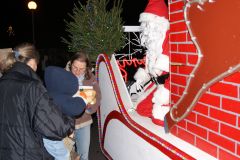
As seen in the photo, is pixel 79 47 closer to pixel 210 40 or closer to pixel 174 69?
pixel 174 69

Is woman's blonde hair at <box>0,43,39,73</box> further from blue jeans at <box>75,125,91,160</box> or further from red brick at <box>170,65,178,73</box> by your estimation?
blue jeans at <box>75,125,91,160</box>

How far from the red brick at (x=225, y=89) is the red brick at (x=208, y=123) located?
193 mm

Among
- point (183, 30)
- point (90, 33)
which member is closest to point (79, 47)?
point (90, 33)

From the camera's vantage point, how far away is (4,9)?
1314 inches

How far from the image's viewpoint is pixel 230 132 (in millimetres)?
1648

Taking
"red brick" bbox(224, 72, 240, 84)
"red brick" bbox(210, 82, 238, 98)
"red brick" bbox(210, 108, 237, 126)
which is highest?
"red brick" bbox(224, 72, 240, 84)

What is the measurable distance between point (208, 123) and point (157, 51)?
3.73 ft

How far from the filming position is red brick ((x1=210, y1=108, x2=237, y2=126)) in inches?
63.7

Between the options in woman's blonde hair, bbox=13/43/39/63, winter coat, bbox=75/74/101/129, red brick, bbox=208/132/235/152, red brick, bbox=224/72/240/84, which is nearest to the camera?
red brick, bbox=224/72/240/84

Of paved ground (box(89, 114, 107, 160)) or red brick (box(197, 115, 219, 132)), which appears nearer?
red brick (box(197, 115, 219, 132))

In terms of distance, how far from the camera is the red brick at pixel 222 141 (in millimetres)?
1644

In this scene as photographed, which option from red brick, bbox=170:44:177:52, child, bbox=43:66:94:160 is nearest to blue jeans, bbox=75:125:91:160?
child, bbox=43:66:94:160

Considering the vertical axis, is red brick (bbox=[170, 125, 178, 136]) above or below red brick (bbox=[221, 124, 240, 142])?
below

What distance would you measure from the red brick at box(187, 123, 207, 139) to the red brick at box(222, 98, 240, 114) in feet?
0.93
